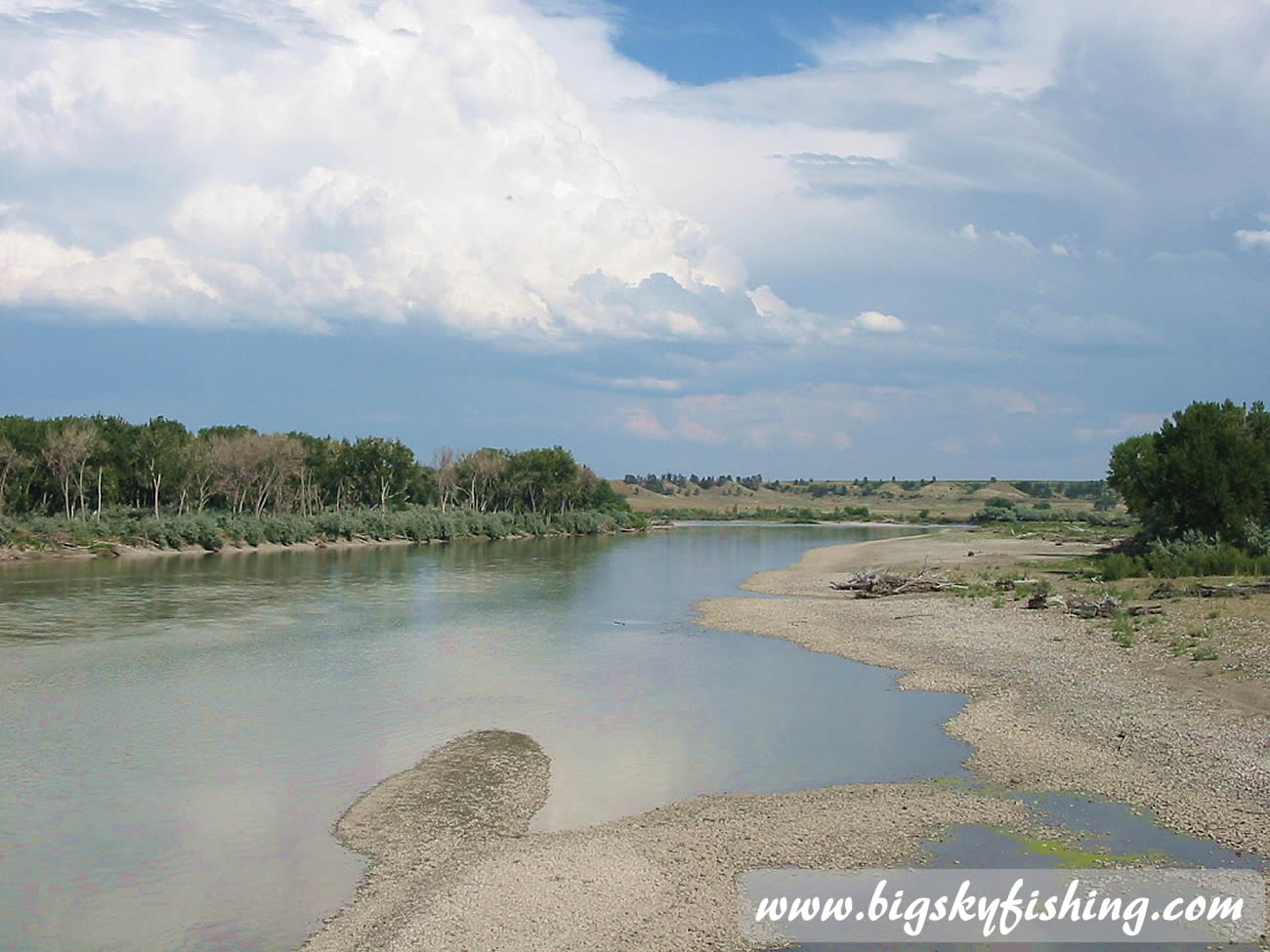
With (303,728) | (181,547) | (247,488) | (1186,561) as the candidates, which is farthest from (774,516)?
(303,728)

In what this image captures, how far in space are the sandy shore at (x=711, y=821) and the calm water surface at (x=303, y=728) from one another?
1.99 ft

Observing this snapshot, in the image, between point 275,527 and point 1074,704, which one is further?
point 275,527

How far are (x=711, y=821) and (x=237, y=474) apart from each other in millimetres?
73659

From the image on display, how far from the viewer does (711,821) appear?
40.0ft

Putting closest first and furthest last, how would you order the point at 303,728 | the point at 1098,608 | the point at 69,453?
the point at 303,728
the point at 1098,608
the point at 69,453

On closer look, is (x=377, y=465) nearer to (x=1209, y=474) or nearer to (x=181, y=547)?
(x=181, y=547)

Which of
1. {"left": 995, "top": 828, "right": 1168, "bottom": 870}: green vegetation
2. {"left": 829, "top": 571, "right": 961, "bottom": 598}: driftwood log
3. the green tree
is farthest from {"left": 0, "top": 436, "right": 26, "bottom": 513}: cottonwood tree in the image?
{"left": 995, "top": 828, "right": 1168, "bottom": 870}: green vegetation

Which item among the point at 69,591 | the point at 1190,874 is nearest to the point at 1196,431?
the point at 1190,874

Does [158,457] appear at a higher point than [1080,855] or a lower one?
higher

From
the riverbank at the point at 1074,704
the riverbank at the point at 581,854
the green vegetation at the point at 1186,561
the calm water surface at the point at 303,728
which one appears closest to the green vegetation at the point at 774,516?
the green vegetation at the point at 1186,561

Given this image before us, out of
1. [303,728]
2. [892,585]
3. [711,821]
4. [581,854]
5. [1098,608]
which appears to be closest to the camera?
[581,854]

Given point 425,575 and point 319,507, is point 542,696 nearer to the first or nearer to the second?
point 425,575

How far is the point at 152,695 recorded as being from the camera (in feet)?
67.7

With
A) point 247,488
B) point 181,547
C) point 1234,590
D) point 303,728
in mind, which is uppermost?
point 247,488
